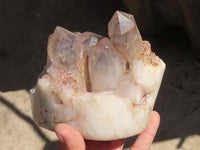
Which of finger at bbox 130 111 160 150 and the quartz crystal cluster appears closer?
the quartz crystal cluster

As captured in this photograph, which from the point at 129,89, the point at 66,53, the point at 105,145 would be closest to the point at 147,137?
the point at 105,145

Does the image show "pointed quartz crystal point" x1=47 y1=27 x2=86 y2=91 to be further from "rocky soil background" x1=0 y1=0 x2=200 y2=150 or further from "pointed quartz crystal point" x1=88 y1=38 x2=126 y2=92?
"rocky soil background" x1=0 y1=0 x2=200 y2=150

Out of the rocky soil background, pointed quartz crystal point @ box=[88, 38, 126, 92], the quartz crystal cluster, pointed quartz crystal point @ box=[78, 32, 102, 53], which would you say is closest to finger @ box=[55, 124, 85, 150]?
the quartz crystal cluster

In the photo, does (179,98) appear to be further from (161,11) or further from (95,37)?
(95,37)

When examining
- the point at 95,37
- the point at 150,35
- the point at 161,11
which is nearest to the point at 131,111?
the point at 95,37

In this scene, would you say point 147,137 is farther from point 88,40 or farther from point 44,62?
point 44,62

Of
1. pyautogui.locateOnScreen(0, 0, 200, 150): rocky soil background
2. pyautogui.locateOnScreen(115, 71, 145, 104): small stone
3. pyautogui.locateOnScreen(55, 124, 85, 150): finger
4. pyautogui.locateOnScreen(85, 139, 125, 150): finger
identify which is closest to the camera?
pyautogui.locateOnScreen(55, 124, 85, 150): finger
